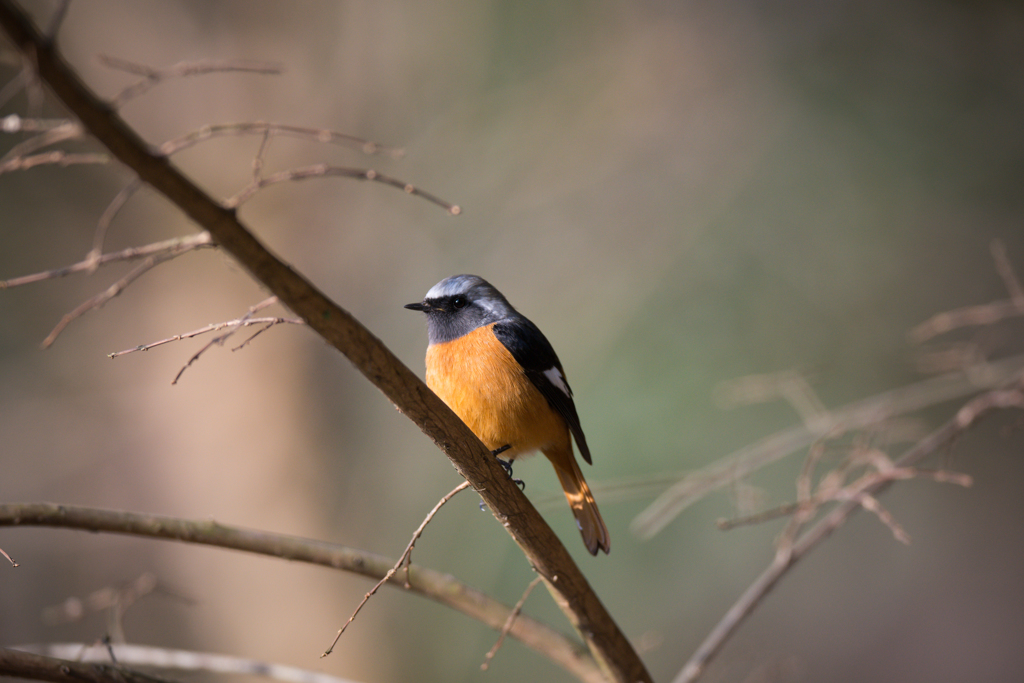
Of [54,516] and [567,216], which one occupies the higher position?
[567,216]

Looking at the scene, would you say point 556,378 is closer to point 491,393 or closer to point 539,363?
point 539,363

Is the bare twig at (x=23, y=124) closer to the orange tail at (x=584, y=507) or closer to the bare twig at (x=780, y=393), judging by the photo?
the orange tail at (x=584, y=507)

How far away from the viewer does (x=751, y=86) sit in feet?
A: 16.3

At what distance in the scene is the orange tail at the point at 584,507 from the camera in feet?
7.13

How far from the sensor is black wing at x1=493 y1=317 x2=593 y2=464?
2.13 metres

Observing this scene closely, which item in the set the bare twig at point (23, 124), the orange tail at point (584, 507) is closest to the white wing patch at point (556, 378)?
the orange tail at point (584, 507)

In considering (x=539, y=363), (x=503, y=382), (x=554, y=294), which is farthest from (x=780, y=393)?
(x=554, y=294)

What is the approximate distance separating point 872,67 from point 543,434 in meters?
4.15

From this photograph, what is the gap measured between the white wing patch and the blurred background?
1725 millimetres

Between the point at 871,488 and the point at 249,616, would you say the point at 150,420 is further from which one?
the point at 871,488

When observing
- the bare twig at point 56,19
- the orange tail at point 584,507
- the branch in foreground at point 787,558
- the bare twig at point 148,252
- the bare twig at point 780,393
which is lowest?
the branch in foreground at point 787,558

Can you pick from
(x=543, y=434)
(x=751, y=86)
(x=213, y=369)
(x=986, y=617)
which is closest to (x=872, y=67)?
(x=751, y=86)

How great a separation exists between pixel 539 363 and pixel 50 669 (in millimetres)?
1447

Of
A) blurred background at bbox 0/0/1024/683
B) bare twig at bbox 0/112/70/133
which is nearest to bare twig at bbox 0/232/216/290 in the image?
bare twig at bbox 0/112/70/133
